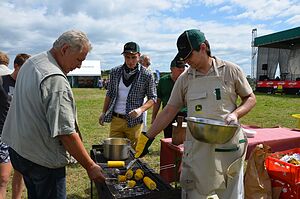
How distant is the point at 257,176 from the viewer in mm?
2566

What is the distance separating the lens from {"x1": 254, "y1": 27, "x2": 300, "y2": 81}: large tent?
22766mm

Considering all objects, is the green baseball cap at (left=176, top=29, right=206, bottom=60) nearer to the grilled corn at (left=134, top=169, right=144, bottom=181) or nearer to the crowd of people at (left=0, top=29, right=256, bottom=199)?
the crowd of people at (left=0, top=29, right=256, bottom=199)

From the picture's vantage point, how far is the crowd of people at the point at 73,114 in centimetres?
147

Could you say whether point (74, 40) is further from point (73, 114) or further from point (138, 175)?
point (138, 175)

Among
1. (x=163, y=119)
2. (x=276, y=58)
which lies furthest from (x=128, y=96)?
(x=276, y=58)

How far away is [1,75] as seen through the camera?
8.28 feet

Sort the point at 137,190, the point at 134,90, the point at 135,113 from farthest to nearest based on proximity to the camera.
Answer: the point at 134,90, the point at 135,113, the point at 137,190

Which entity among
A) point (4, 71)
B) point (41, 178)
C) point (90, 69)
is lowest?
point (41, 178)

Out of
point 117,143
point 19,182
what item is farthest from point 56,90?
point 19,182

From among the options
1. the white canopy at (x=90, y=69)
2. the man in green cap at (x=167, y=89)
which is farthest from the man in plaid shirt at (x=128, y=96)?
the white canopy at (x=90, y=69)

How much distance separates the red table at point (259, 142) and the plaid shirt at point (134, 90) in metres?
0.55

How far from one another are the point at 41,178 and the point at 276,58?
2606 cm

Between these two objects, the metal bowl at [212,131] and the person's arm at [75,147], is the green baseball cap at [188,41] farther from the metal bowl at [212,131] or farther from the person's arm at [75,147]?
the person's arm at [75,147]

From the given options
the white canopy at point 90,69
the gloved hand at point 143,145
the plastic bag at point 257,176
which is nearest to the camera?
the gloved hand at point 143,145
